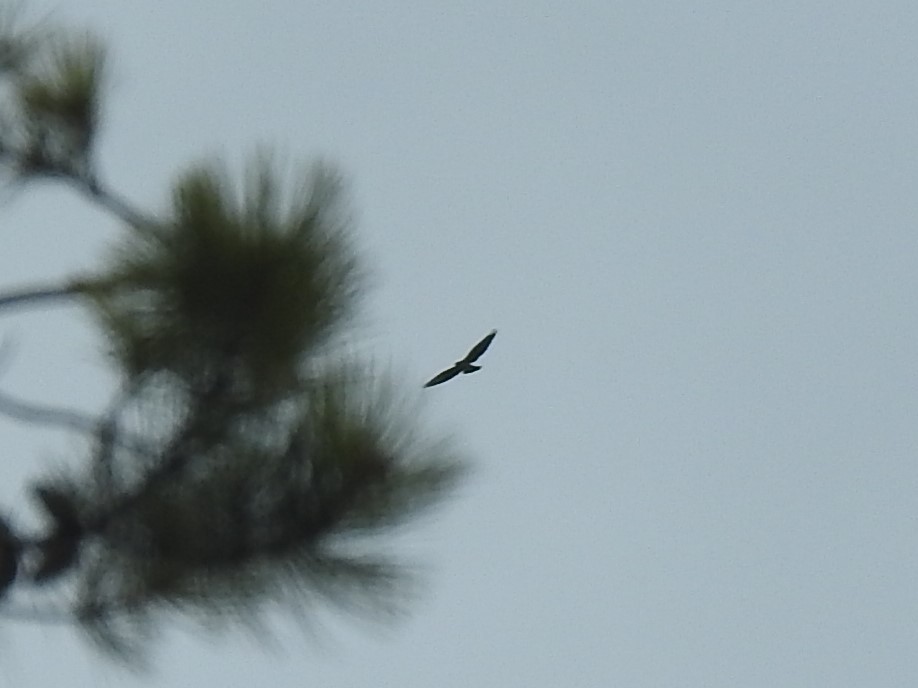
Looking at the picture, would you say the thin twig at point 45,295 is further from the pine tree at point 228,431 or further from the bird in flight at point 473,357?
the bird in flight at point 473,357

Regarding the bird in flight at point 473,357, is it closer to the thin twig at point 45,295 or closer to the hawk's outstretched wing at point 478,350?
the hawk's outstretched wing at point 478,350

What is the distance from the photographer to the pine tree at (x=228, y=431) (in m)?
1.53

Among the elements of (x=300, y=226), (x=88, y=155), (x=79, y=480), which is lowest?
(x=79, y=480)

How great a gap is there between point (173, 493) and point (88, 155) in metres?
0.58

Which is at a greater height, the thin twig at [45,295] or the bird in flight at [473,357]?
the thin twig at [45,295]

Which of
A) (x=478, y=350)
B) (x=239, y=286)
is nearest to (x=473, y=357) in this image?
(x=478, y=350)

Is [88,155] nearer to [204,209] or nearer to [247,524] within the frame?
[204,209]

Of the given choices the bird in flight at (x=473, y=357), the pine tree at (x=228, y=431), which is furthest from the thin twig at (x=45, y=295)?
the bird in flight at (x=473, y=357)

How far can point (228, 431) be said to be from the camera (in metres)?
1.54

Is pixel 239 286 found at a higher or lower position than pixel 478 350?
higher

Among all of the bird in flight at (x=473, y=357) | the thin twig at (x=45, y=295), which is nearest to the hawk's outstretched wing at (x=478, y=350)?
the bird in flight at (x=473, y=357)

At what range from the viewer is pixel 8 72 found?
182 cm

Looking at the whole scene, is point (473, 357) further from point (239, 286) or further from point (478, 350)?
point (239, 286)

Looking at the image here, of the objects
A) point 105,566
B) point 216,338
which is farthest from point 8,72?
point 105,566
